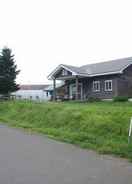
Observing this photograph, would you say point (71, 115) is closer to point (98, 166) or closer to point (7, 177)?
point (98, 166)

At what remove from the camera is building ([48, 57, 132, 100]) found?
32719 mm

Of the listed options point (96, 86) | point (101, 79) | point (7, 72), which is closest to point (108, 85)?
point (101, 79)

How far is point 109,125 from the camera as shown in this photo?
1311 cm

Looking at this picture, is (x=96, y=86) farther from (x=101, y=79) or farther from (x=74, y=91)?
(x=74, y=91)

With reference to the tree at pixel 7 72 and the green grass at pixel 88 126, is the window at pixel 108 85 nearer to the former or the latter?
the green grass at pixel 88 126

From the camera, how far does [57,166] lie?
746 cm

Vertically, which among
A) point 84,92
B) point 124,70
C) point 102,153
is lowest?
point 102,153

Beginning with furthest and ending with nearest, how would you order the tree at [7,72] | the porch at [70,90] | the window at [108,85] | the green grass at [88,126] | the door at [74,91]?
1. the tree at [7,72]
2. the door at [74,91]
3. the porch at [70,90]
4. the window at [108,85]
5. the green grass at [88,126]

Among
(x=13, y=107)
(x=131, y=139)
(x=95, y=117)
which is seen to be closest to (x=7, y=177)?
(x=131, y=139)

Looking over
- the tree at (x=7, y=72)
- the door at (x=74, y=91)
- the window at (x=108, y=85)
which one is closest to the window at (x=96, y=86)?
→ the window at (x=108, y=85)

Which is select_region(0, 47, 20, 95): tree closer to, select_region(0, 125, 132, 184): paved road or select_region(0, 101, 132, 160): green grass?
select_region(0, 101, 132, 160): green grass

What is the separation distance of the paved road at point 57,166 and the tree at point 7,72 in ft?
111

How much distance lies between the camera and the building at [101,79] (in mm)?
32719

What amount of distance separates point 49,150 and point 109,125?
4196mm
